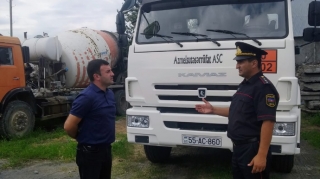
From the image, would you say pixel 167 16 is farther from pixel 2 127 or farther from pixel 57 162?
pixel 2 127

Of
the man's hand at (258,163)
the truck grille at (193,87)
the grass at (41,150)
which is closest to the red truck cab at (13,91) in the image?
the grass at (41,150)

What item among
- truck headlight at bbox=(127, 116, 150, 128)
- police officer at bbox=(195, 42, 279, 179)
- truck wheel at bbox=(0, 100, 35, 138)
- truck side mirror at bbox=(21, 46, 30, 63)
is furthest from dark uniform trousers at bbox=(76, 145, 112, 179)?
truck side mirror at bbox=(21, 46, 30, 63)

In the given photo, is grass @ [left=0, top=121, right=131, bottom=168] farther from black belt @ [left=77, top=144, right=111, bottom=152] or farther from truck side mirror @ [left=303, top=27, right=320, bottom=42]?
truck side mirror @ [left=303, top=27, right=320, bottom=42]

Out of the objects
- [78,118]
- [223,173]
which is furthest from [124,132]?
[78,118]

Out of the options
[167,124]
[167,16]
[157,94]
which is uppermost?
[167,16]

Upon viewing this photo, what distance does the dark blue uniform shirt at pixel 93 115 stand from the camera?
11.2ft

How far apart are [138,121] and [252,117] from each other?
2.33 metres

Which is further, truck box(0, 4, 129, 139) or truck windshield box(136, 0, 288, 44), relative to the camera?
truck box(0, 4, 129, 139)

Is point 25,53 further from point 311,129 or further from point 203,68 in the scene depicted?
point 311,129

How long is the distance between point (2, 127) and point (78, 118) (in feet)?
18.1

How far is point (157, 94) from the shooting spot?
515cm

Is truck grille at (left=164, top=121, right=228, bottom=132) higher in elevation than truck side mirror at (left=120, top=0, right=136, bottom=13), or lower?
lower

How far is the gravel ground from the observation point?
5.58 m

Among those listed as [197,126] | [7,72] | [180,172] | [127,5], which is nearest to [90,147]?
[197,126]
